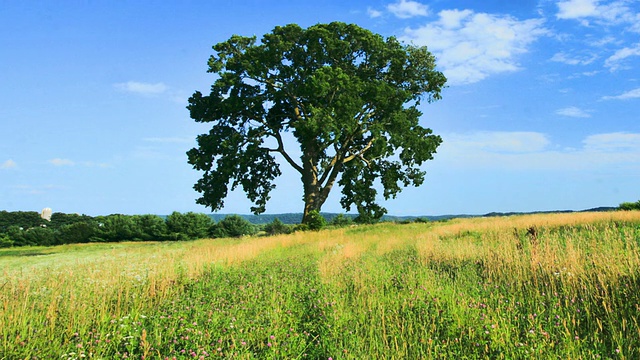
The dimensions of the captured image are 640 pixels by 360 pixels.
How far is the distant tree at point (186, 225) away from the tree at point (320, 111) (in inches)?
526

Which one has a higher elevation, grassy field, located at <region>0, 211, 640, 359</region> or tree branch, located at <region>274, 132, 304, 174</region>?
tree branch, located at <region>274, 132, 304, 174</region>

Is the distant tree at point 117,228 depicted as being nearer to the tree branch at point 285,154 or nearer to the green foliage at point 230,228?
the green foliage at point 230,228

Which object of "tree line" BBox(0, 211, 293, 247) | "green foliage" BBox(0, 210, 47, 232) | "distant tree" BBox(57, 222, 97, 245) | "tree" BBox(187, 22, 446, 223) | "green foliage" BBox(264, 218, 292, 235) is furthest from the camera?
"green foliage" BBox(0, 210, 47, 232)

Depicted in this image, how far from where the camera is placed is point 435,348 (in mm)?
4422

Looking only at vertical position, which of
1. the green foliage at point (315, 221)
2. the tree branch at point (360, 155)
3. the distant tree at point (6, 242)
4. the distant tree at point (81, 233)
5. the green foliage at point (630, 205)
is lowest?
the distant tree at point (6, 242)

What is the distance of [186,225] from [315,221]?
1845cm

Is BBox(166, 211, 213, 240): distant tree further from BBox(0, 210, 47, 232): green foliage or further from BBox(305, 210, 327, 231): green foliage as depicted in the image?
BBox(0, 210, 47, 232): green foliage

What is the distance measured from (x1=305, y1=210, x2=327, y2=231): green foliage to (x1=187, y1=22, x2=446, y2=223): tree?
0.65 m

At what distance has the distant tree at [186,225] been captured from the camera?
38.6 metres

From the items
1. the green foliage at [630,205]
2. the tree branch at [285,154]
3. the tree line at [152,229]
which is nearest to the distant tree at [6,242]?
the tree line at [152,229]

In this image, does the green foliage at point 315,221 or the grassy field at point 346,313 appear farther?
the green foliage at point 315,221

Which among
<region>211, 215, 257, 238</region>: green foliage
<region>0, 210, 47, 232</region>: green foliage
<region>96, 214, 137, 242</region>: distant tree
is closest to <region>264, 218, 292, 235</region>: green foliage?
<region>211, 215, 257, 238</region>: green foliage

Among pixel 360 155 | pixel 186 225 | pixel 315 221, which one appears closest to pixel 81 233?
pixel 186 225

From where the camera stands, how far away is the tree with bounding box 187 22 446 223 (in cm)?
2409
